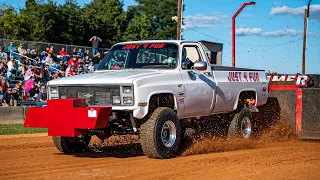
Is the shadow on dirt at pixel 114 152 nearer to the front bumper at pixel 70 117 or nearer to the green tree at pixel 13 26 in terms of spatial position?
the front bumper at pixel 70 117

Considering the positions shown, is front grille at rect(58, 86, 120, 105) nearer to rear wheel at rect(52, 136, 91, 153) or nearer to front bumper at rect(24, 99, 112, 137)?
front bumper at rect(24, 99, 112, 137)

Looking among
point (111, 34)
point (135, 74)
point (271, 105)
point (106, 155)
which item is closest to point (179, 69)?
point (135, 74)

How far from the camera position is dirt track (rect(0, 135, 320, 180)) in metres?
6.96

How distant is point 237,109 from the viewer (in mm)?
11352

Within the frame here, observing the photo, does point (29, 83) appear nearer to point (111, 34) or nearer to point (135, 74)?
point (135, 74)

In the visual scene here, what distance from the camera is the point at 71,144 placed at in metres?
9.41

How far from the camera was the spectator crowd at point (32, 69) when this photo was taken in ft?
61.0

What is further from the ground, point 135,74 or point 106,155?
point 135,74

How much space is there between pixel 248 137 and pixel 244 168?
3.94 metres

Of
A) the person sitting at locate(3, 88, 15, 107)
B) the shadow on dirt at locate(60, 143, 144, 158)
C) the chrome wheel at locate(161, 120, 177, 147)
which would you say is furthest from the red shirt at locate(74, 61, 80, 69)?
the chrome wheel at locate(161, 120, 177, 147)

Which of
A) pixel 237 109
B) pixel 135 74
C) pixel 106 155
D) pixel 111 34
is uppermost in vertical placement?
pixel 111 34

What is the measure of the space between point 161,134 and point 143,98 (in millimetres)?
742

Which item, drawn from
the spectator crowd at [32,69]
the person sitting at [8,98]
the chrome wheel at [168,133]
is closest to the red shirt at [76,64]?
the spectator crowd at [32,69]

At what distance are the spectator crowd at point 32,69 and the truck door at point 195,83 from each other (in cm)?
741
